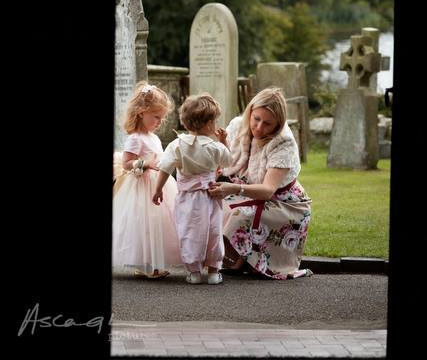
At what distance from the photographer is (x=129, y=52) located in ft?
34.8

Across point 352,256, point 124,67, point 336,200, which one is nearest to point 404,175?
point 352,256

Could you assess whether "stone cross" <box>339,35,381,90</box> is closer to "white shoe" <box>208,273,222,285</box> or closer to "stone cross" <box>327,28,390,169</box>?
"stone cross" <box>327,28,390,169</box>

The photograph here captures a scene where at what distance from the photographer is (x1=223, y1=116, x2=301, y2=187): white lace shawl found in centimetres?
750

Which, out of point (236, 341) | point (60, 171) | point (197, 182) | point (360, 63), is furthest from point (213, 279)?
point (360, 63)

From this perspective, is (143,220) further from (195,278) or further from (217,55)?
(217,55)

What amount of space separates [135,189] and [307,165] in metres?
10.3

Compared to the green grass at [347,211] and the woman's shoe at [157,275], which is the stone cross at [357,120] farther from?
the woman's shoe at [157,275]

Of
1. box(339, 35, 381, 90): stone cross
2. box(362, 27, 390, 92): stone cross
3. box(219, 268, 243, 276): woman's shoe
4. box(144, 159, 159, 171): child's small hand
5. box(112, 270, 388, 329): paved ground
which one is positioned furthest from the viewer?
box(362, 27, 390, 92): stone cross

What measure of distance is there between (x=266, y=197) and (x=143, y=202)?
84 centimetres

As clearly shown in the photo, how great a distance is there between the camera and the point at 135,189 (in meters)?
7.46

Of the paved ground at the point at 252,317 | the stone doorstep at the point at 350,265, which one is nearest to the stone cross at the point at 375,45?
the stone doorstep at the point at 350,265

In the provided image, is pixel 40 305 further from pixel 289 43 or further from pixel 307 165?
pixel 289 43

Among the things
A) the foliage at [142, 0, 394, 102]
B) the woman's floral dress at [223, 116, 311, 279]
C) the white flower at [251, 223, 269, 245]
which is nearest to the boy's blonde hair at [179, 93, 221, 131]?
the woman's floral dress at [223, 116, 311, 279]

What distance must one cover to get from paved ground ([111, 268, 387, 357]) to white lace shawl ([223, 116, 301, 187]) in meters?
0.74
